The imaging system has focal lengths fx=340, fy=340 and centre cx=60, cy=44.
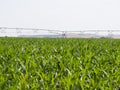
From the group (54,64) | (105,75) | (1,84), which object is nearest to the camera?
(1,84)

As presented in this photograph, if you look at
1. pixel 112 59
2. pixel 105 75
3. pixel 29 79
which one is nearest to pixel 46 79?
pixel 29 79

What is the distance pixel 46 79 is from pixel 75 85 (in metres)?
0.46

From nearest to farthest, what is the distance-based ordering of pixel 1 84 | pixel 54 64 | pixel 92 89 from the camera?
pixel 92 89 → pixel 1 84 → pixel 54 64

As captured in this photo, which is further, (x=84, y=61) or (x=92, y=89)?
(x=84, y=61)

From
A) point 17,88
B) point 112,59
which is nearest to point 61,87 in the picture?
point 17,88

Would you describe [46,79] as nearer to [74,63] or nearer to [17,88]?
[17,88]

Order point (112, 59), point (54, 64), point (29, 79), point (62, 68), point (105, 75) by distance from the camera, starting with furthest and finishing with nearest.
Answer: point (112, 59)
point (54, 64)
point (62, 68)
point (105, 75)
point (29, 79)

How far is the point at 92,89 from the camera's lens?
2701mm

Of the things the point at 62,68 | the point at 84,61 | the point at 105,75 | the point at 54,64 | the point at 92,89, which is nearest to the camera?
the point at 92,89

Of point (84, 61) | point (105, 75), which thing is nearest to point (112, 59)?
point (84, 61)

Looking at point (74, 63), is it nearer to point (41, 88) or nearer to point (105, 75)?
point (105, 75)

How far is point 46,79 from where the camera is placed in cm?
306

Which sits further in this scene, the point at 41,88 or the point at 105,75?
the point at 105,75

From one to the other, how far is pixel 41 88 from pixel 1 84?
16.8 inches
